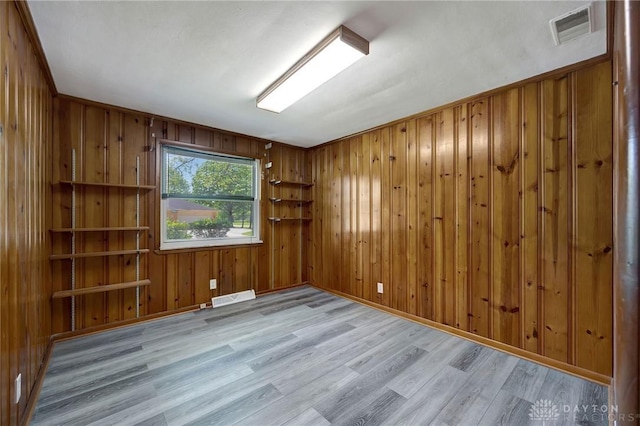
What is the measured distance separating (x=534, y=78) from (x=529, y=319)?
204 centimetres

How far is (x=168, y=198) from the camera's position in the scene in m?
3.20

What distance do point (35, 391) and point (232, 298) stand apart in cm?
197

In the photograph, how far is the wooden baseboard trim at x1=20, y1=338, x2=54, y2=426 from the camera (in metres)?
1.52

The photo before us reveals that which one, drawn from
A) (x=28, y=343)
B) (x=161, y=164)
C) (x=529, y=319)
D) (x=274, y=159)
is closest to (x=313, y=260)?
(x=274, y=159)

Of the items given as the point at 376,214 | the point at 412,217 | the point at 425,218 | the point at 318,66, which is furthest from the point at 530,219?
the point at 318,66

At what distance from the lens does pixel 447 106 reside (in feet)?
8.83

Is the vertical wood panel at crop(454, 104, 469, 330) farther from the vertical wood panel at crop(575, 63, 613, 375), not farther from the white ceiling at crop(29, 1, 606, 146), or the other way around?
the vertical wood panel at crop(575, 63, 613, 375)

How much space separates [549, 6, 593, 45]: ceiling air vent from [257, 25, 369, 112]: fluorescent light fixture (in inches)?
43.9

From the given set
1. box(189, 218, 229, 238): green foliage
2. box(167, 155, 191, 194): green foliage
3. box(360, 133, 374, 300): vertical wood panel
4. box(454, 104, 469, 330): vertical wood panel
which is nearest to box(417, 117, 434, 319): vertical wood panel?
box(454, 104, 469, 330): vertical wood panel

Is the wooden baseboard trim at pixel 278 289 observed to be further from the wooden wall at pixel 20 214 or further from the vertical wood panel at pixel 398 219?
the wooden wall at pixel 20 214

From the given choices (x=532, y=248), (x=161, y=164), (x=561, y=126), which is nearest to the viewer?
(x=561, y=126)

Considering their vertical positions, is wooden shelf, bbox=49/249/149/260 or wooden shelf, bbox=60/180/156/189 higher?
wooden shelf, bbox=60/180/156/189

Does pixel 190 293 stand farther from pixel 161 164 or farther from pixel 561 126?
pixel 561 126

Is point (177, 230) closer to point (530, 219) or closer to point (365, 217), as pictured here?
point (365, 217)
